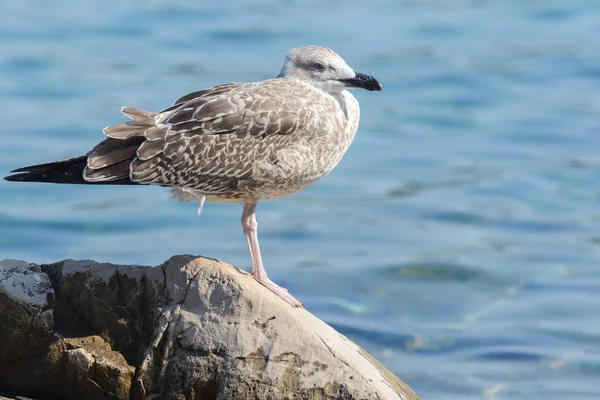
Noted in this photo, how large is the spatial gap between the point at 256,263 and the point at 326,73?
4.40ft

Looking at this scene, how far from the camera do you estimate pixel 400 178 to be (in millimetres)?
14945

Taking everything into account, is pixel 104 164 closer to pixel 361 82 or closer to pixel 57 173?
pixel 57 173

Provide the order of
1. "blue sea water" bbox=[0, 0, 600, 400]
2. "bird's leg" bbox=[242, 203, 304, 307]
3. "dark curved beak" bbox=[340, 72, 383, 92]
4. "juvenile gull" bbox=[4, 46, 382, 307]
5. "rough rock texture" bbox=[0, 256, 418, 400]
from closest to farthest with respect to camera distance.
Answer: "rough rock texture" bbox=[0, 256, 418, 400] → "bird's leg" bbox=[242, 203, 304, 307] → "juvenile gull" bbox=[4, 46, 382, 307] → "dark curved beak" bbox=[340, 72, 383, 92] → "blue sea water" bbox=[0, 0, 600, 400]

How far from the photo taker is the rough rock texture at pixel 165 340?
6.66m

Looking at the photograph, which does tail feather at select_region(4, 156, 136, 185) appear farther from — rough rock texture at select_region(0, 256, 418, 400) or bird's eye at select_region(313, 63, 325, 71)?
bird's eye at select_region(313, 63, 325, 71)

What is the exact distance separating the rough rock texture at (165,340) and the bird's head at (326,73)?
1712 millimetres

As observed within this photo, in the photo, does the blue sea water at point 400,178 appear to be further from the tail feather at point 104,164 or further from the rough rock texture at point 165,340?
the tail feather at point 104,164

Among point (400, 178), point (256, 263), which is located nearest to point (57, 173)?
point (256, 263)

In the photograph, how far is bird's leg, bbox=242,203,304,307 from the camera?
7.45 metres

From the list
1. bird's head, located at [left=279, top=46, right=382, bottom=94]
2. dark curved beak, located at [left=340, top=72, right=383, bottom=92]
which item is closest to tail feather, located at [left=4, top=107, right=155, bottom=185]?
bird's head, located at [left=279, top=46, right=382, bottom=94]

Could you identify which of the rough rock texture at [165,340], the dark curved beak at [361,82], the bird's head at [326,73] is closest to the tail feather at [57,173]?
the rough rock texture at [165,340]

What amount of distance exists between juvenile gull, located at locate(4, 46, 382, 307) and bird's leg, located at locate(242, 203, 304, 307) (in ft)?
0.04

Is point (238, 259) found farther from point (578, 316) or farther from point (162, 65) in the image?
point (162, 65)

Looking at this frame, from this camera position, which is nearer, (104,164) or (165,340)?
(165,340)
